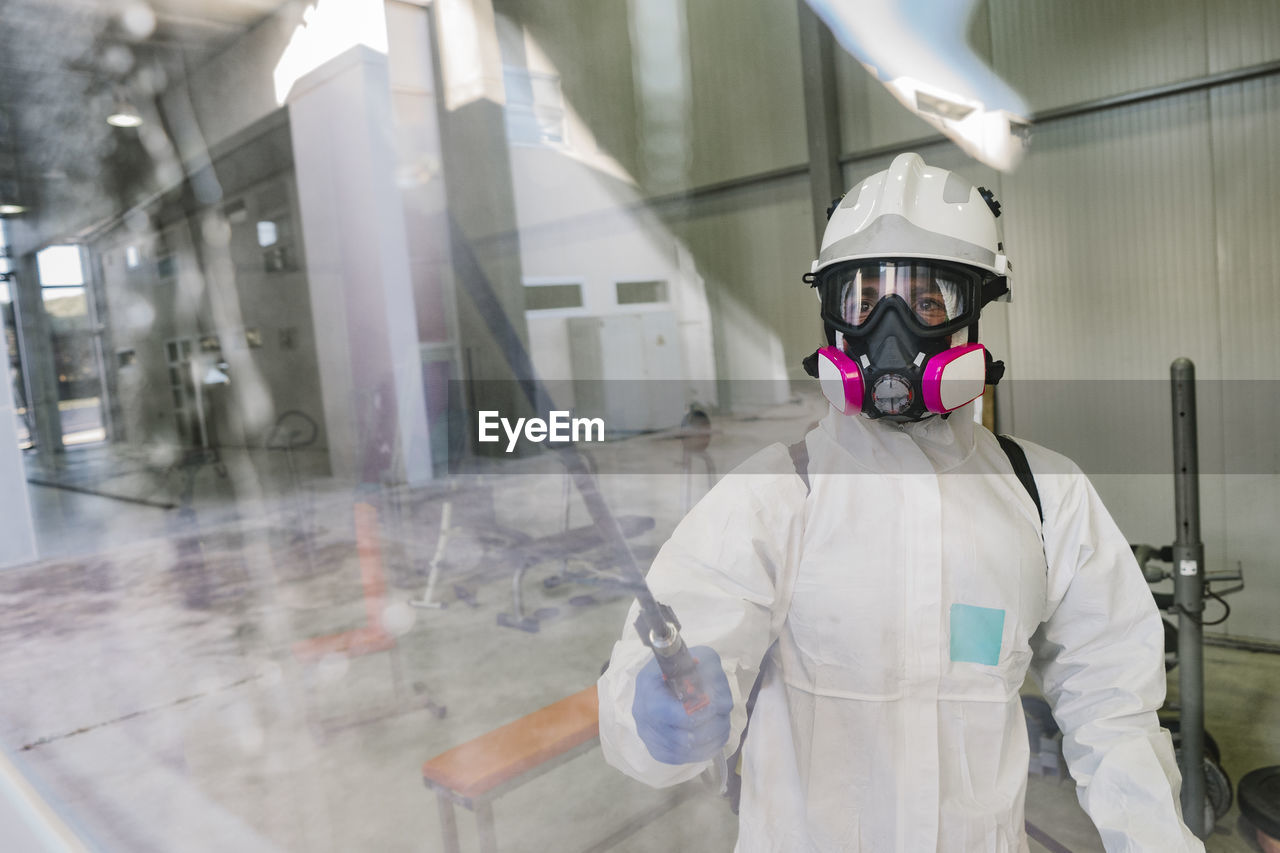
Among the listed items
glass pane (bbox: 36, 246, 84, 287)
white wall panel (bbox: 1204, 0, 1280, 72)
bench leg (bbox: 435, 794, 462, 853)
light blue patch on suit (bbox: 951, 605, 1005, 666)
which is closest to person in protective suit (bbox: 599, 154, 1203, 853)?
light blue patch on suit (bbox: 951, 605, 1005, 666)

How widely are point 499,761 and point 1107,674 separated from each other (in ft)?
2.89

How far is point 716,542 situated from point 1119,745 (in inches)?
12.5

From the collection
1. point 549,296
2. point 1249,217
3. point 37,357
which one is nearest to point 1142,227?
point 1249,217

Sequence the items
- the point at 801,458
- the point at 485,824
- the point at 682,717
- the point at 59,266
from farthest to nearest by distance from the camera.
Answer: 1. the point at 59,266
2. the point at 485,824
3. the point at 801,458
4. the point at 682,717

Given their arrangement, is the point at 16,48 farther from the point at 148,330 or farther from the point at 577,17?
the point at 577,17

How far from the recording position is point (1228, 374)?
1.70m

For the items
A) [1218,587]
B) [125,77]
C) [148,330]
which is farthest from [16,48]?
[1218,587]

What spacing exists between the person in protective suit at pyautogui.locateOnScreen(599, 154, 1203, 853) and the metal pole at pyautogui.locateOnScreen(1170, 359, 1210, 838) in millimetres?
822

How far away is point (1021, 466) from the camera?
59 cm

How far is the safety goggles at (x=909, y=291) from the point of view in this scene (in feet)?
1.78

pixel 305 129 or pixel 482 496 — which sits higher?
pixel 305 129

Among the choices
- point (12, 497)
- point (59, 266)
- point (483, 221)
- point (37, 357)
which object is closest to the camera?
point (483, 221)

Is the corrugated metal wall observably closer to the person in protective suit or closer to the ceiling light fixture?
the person in protective suit

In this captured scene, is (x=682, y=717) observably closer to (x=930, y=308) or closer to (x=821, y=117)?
(x=930, y=308)
